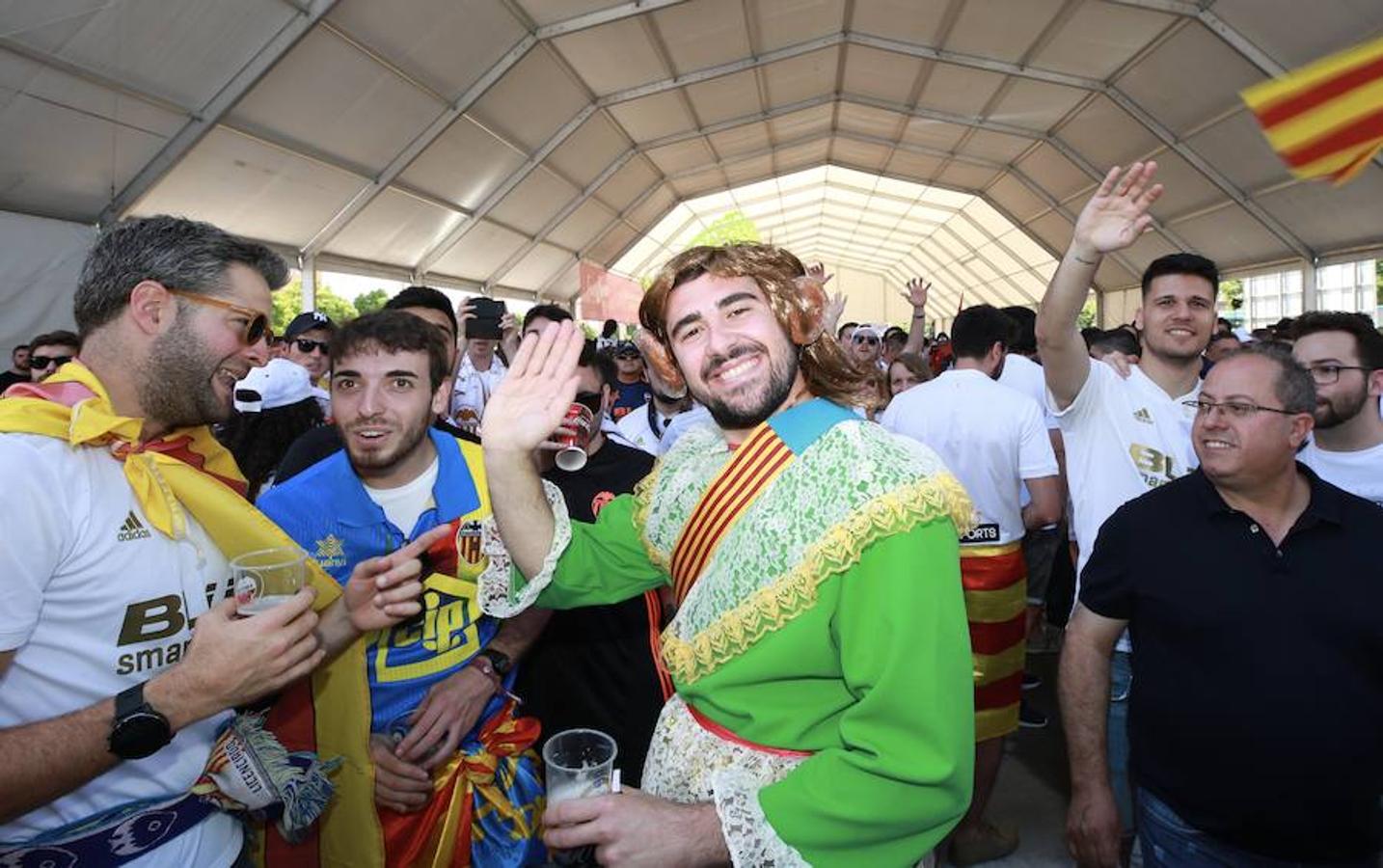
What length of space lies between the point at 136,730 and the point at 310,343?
3.81m

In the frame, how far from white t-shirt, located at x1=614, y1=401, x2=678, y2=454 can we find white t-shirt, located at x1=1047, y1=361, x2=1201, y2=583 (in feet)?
7.92

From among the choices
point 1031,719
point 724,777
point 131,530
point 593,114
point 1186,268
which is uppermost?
point 593,114

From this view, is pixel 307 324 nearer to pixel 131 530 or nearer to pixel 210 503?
Result: pixel 210 503

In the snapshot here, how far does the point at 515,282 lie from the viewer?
19.0 m

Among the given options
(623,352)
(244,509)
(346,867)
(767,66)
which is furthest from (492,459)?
(767,66)

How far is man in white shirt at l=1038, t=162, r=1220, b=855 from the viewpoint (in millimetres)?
2430

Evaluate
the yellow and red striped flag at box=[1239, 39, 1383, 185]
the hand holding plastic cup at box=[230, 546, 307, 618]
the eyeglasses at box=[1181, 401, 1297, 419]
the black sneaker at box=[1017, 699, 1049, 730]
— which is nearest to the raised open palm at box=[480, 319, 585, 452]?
the hand holding plastic cup at box=[230, 546, 307, 618]

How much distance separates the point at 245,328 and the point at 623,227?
797 inches

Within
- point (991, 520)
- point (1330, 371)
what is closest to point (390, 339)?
point (991, 520)

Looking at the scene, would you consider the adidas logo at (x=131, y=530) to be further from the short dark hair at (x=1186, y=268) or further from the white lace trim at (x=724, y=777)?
the short dark hair at (x=1186, y=268)

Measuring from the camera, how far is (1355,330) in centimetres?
298

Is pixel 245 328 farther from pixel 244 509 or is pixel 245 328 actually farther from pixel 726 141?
pixel 726 141

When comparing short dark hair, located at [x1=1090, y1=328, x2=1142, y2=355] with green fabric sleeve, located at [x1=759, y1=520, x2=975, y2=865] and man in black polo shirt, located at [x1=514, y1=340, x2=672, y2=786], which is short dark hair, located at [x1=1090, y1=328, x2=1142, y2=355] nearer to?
man in black polo shirt, located at [x1=514, y1=340, x2=672, y2=786]

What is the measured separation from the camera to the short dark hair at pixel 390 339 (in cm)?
240
